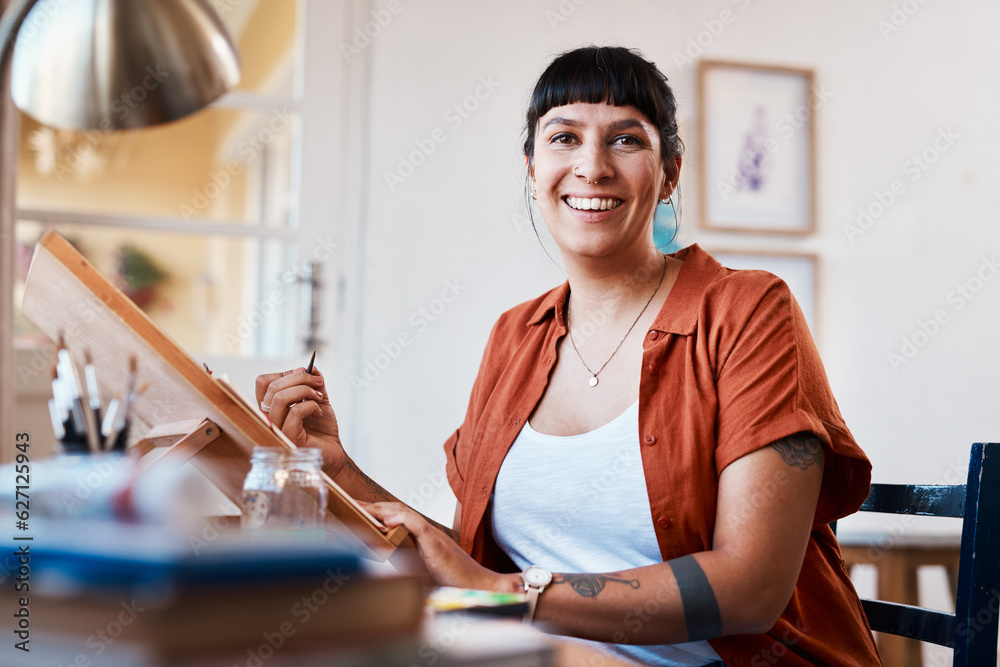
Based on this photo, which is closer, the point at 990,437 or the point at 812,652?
the point at 812,652

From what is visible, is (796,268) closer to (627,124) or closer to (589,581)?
(627,124)

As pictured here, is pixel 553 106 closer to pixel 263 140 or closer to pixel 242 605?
pixel 242 605

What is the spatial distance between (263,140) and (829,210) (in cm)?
187

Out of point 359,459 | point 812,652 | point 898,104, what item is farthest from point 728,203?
point 812,652

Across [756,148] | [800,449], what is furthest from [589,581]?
[756,148]

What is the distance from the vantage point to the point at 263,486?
70 centimetres

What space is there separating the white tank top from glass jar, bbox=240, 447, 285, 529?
1.83 ft

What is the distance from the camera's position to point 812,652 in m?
1.08

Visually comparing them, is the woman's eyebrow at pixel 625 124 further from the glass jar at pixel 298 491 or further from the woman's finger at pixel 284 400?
the glass jar at pixel 298 491

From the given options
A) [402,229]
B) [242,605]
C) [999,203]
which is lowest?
[242,605]

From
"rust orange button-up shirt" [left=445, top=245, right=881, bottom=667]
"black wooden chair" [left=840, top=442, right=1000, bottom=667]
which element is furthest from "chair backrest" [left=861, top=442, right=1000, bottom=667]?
"rust orange button-up shirt" [left=445, top=245, right=881, bottom=667]

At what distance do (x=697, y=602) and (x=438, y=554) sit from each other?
0.30 m

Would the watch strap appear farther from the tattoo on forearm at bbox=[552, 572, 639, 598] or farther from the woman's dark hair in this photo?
the woman's dark hair

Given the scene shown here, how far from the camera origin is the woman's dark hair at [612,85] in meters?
1.32
